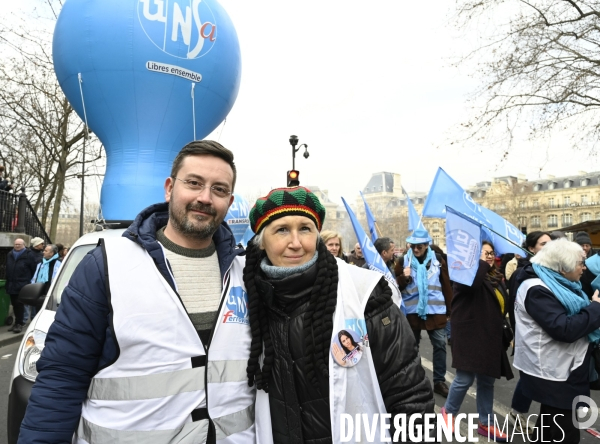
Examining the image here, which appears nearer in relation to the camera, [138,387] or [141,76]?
[138,387]

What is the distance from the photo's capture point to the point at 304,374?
1.76m

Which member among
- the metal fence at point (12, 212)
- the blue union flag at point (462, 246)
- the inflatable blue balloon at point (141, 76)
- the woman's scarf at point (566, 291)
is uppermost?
the inflatable blue balloon at point (141, 76)

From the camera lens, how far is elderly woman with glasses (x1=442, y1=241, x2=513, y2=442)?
4.18m

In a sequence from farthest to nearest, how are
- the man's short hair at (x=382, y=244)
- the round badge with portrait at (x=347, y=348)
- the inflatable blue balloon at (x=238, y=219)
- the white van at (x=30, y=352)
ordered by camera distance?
the inflatable blue balloon at (x=238, y=219) < the man's short hair at (x=382, y=244) < the white van at (x=30, y=352) < the round badge with portrait at (x=347, y=348)

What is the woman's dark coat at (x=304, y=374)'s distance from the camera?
1.73m

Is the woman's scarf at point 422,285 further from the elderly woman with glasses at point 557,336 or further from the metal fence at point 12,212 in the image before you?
the metal fence at point 12,212

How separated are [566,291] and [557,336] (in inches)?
14.0

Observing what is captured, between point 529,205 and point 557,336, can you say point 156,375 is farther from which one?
point 529,205

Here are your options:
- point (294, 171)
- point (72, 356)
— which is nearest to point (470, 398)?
point (294, 171)

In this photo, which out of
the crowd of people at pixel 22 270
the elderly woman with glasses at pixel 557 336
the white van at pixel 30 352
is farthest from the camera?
the crowd of people at pixel 22 270

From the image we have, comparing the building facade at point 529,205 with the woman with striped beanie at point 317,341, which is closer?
the woman with striped beanie at point 317,341

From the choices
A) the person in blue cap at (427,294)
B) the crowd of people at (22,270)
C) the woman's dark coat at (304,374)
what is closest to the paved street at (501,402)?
the person in blue cap at (427,294)

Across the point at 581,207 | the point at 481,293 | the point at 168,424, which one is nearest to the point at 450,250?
the point at 481,293

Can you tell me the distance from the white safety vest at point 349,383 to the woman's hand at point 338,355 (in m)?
0.02
